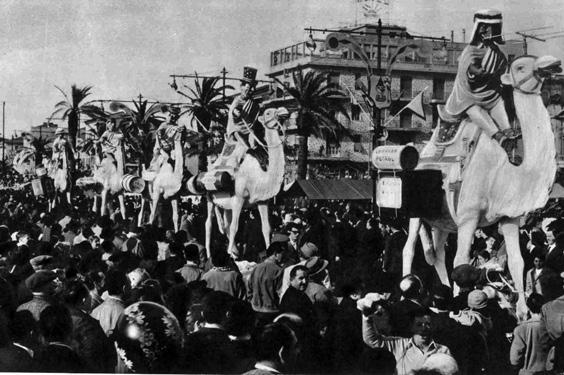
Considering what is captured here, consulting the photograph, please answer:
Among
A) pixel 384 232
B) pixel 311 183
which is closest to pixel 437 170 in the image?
pixel 384 232

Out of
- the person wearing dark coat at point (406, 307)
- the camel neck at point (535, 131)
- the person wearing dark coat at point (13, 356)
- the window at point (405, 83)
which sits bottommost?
the person wearing dark coat at point (13, 356)

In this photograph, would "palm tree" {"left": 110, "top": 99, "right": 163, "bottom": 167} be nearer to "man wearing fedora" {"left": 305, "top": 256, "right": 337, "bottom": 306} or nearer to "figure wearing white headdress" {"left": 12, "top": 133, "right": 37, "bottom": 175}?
"figure wearing white headdress" {"left": 12, "top": 133, "right": 37, "bottom": 175}

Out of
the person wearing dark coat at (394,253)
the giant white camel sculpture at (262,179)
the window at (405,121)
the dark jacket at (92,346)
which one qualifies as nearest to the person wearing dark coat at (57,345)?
the dark jacket at (92,346)

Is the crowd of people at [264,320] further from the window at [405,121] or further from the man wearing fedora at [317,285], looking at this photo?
the window at [405,121]

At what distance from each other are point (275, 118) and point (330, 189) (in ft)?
33.3

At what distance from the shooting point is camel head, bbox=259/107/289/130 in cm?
1529

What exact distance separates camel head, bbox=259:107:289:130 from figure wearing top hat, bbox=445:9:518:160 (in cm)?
495

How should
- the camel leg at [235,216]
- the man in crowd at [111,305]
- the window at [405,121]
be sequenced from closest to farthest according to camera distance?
the man in crowd at [111,305] → the camel leg at [235,216] → the window at [405,121]

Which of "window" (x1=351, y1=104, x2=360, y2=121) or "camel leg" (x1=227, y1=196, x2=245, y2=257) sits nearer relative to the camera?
"camel leg" (x1=227, y1=196, x2=245, y2=257)

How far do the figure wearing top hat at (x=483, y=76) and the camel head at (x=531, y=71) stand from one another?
0.71 ft

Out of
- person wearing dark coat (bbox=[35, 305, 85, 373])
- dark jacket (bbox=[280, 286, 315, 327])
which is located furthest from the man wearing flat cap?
person wearing dark coat (bbox=[35, 305, 85, 373])

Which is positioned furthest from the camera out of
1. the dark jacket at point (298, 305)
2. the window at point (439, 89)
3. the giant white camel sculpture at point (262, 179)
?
the window at point (439, 89)

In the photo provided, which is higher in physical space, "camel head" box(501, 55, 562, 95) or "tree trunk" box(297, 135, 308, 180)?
"camel head" box(501, 55, 562, 95)

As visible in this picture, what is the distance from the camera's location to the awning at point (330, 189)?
24.3m
